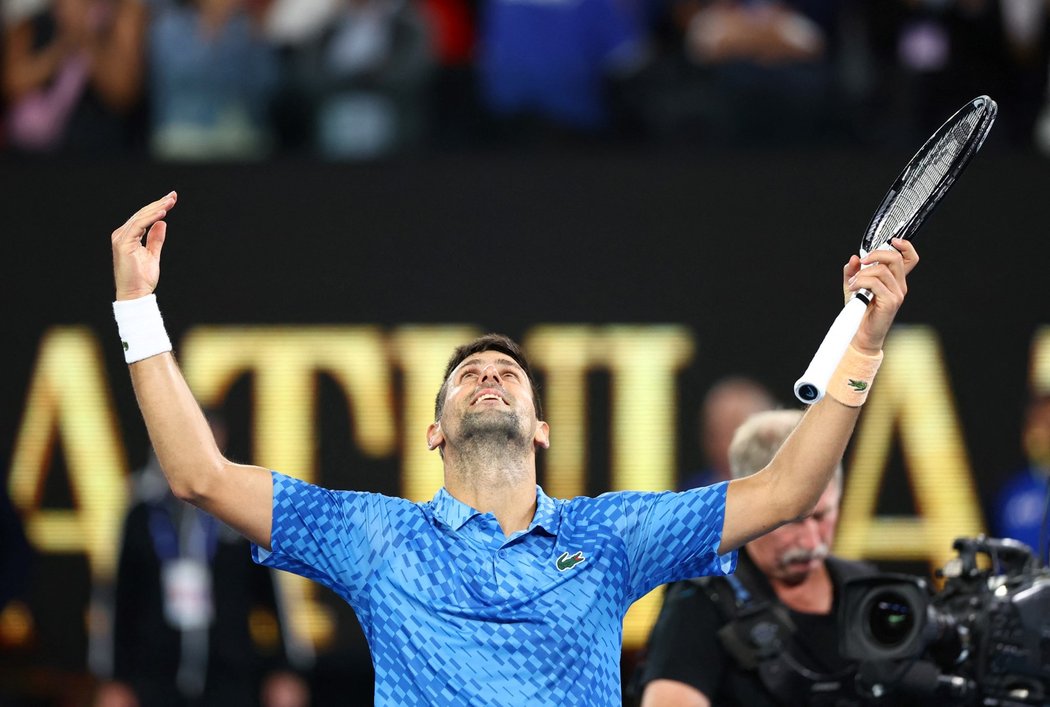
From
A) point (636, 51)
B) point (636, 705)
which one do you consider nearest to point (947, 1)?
point (636, 51)

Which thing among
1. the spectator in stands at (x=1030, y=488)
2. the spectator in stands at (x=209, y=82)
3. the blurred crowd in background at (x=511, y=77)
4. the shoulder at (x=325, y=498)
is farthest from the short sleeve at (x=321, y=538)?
the spectator in stands at (x=209, y=82)

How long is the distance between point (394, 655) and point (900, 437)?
4.18 meters

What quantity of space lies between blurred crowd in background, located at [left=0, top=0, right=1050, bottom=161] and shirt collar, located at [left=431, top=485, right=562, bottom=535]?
13.0 ft

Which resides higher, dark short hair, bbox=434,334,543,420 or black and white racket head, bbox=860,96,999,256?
black and white racket head, bbox=860,96,999,256

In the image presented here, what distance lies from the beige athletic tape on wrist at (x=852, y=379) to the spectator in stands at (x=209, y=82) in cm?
480

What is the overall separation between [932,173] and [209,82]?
4820 mm

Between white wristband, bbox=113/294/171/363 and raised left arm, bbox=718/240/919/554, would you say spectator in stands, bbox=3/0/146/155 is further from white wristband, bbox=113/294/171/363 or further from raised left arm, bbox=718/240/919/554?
raised left arm, bbox=718/240/919/554

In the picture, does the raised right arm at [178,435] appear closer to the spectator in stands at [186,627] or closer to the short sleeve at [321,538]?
the short sleeve at [321,538]

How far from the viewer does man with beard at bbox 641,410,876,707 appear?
4.33m

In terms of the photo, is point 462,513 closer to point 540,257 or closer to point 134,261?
A: point 134,261

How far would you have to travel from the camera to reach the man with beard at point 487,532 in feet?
11.9

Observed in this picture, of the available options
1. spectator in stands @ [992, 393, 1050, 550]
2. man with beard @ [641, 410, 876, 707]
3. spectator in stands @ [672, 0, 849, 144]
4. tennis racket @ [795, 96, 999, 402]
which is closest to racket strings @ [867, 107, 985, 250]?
tennis racket @ [795, 96, 999, 402]

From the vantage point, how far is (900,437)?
7.46m

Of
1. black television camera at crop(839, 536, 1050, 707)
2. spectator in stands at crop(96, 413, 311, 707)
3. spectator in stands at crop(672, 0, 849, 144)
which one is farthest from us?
spectator in stands at crop(672, 0, 849, 144)
